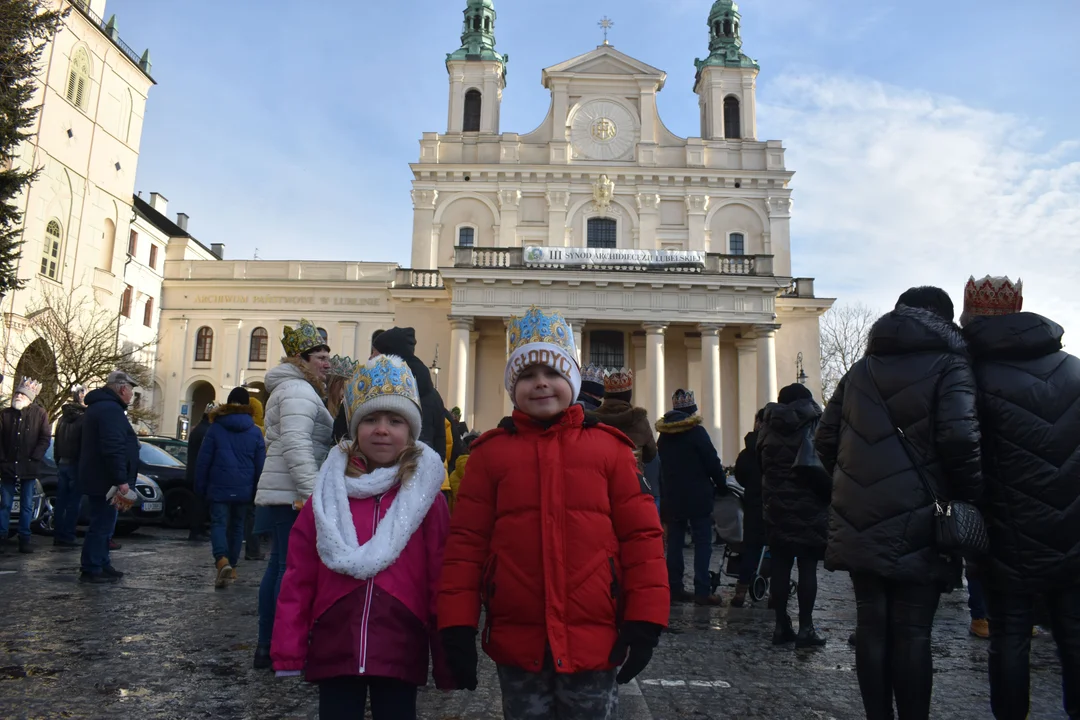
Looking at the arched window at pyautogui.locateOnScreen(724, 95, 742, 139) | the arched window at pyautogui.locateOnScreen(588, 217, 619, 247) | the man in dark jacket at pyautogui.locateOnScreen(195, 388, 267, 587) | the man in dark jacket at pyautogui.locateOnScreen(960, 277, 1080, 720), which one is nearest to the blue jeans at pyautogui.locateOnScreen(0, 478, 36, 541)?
the man in dark jacket at pyautogui.locateOnScreen(195, 388, 267, 587)

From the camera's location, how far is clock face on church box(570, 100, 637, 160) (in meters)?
35.9

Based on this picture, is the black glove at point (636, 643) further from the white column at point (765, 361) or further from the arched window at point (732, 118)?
the arched window at point (732, 118)

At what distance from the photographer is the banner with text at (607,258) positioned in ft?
93.7

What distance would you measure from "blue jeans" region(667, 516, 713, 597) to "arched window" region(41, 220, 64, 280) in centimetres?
3070

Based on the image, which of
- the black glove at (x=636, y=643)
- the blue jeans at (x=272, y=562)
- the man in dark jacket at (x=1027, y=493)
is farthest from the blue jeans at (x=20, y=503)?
the man in dark jacket at (x=1027, y=493)

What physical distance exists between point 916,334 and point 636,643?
205 centimetres

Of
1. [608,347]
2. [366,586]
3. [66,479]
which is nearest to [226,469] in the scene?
[66,479]

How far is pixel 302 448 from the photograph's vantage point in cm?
443


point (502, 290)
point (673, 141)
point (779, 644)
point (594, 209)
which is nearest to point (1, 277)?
point (502, 290)

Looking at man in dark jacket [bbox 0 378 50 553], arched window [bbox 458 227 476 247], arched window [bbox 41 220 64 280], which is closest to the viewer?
man in dark jacket [bbox 0 378 50 553]

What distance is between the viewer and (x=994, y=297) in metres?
3.72

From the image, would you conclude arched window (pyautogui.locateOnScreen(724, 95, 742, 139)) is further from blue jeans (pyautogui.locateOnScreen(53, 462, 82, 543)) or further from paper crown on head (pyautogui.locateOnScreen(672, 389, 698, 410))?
blue jeans (pyautogui.locateOnScreen(53, 462, 82, 543))

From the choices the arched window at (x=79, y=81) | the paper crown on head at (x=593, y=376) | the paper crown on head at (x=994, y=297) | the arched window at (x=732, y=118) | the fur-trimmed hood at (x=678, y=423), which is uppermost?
the arched window at (x=732, y=118)

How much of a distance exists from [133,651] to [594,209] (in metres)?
32.0
